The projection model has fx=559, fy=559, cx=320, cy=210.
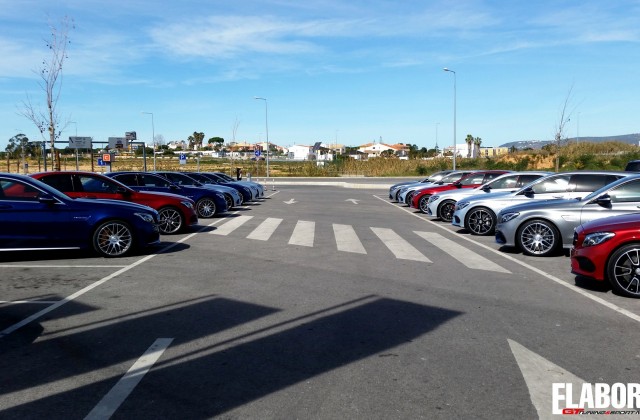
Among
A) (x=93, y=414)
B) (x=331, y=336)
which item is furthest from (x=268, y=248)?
(x=93, y=414)

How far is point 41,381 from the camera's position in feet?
14.6

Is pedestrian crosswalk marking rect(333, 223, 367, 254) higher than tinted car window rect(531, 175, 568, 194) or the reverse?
the reverse

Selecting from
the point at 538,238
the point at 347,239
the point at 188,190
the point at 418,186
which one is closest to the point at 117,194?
the point at 188,190

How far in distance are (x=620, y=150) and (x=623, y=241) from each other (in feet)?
201

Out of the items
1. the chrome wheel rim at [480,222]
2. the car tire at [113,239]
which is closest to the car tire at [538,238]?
the chrome wheel rim at [480,222]

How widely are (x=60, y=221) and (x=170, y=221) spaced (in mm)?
→ 4238

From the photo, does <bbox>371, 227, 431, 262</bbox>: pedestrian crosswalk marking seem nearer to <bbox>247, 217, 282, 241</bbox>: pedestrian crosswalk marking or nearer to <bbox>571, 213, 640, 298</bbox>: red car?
<bbox>247, 217, 282, 241</bbox>: pedestrian crosswalk marking

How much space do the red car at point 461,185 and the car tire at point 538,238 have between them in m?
8.19

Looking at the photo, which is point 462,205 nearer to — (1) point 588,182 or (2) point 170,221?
(1) point 588,182

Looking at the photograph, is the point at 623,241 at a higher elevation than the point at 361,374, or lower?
higher

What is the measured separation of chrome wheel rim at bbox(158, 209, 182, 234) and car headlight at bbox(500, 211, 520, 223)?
767cm

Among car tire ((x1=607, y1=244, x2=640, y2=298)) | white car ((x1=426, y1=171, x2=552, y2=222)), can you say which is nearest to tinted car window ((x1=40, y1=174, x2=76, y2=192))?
white car ((x1=426, y1=171, x2=552, y2=222))

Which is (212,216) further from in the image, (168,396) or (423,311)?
(168,396)

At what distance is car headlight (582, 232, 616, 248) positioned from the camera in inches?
285
